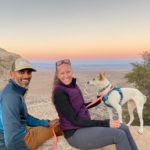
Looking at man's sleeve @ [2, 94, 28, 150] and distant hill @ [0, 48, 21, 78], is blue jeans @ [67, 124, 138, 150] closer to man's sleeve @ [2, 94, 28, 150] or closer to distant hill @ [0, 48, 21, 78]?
man's sleeve @ [2, 94, 28, 150]

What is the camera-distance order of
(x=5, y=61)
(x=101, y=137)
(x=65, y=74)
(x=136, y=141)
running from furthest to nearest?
(x=5, y=61) → (x=136, y=141) → (x=65, y=74) → (x=101, y=137)

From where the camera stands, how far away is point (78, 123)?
22.7 ft

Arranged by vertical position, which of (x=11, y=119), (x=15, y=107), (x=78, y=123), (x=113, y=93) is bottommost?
(x=78, y=123)

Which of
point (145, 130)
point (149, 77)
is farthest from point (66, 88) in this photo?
point (149, 77)

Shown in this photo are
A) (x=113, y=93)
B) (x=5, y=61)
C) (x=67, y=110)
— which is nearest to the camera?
(x=67, y=110)

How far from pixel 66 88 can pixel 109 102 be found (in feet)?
8.81

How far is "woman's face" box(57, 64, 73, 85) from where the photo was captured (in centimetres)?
710

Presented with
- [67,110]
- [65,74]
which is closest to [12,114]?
[67,110]

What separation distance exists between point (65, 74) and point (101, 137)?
120 cm

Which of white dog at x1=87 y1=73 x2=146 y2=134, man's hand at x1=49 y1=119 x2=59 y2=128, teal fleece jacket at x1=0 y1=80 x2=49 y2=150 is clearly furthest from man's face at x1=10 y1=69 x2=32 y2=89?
white dog at x1=87 y1=73 x2=146 y2=134

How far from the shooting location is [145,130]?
10461 mm

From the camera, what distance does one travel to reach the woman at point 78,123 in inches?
272

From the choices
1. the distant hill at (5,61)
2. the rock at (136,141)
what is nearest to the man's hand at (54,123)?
the rock at (136,141)

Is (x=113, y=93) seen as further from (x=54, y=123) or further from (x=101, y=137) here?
(x=101, y=137)
